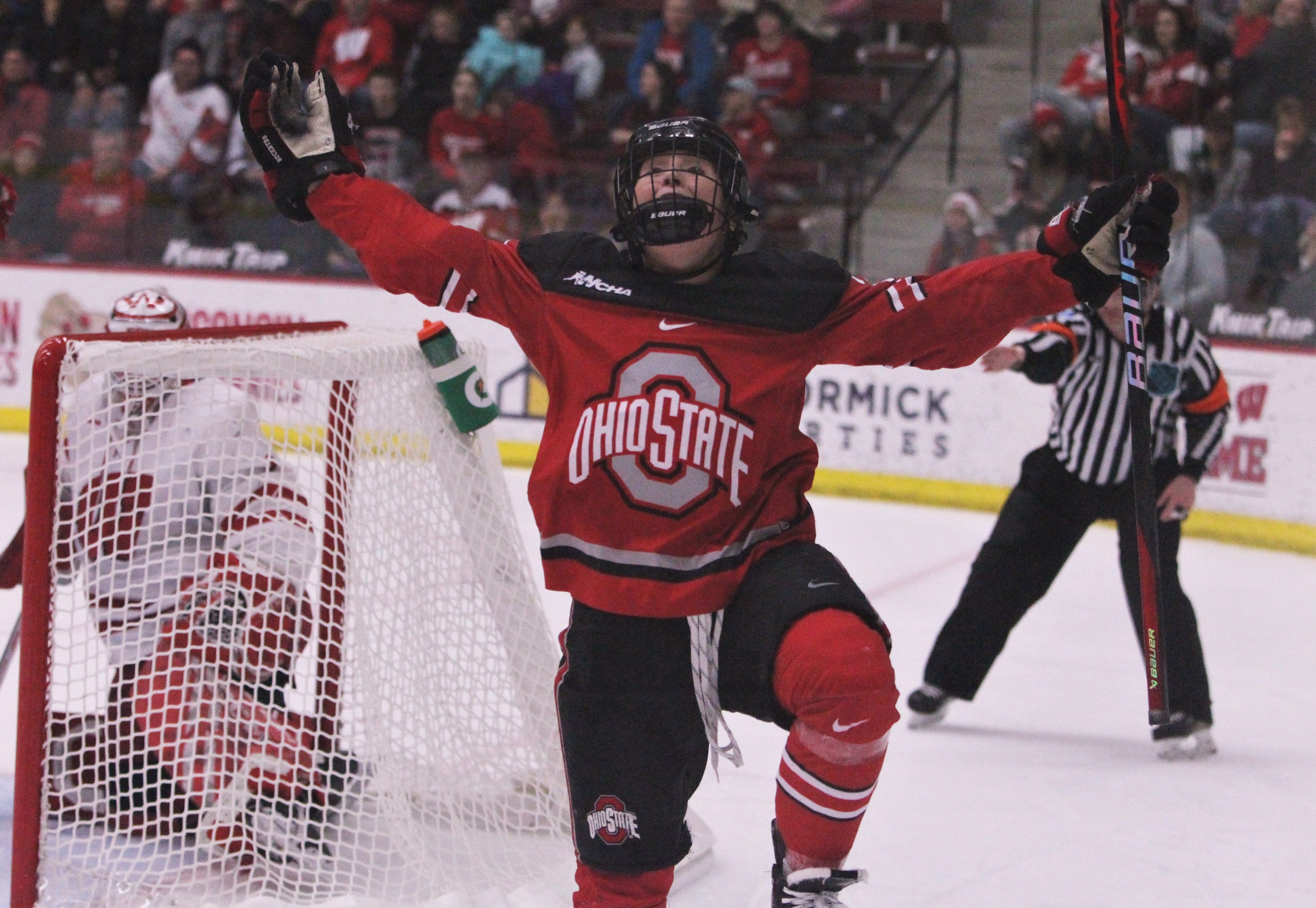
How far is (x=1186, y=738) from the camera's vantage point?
11.4 ft

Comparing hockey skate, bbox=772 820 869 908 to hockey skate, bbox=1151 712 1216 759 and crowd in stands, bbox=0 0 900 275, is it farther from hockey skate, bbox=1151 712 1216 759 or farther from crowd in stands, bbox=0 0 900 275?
crowd in stands, bbox=0 0 900 275

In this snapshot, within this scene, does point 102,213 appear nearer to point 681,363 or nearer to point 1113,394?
point 1113,394

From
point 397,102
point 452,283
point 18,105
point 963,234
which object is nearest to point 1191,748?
point 452,283

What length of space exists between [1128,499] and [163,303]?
6.94 ft

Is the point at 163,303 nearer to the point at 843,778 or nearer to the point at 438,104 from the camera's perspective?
the point at 843,778

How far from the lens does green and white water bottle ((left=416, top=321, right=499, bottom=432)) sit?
8.59 feet

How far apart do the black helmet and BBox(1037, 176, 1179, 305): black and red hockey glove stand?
40 cm

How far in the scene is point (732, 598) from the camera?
77.1 inches

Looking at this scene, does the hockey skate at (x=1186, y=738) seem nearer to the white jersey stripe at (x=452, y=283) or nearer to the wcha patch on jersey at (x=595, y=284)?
the wcha patch on jersey at (x=595, y=284)

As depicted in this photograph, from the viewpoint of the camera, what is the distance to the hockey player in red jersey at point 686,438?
1898mm

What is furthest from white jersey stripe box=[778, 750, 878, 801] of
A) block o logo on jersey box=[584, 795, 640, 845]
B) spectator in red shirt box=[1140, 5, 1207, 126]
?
spectator in red shirt box=[1140, 5, 1207, 126]

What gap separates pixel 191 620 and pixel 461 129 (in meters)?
5.33

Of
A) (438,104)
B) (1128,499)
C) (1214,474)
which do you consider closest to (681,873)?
(1128,499)

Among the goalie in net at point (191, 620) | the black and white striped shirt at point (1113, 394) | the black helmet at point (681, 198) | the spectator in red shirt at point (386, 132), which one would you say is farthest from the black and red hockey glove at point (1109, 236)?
the spectator in red shirt at point (386, 132)
